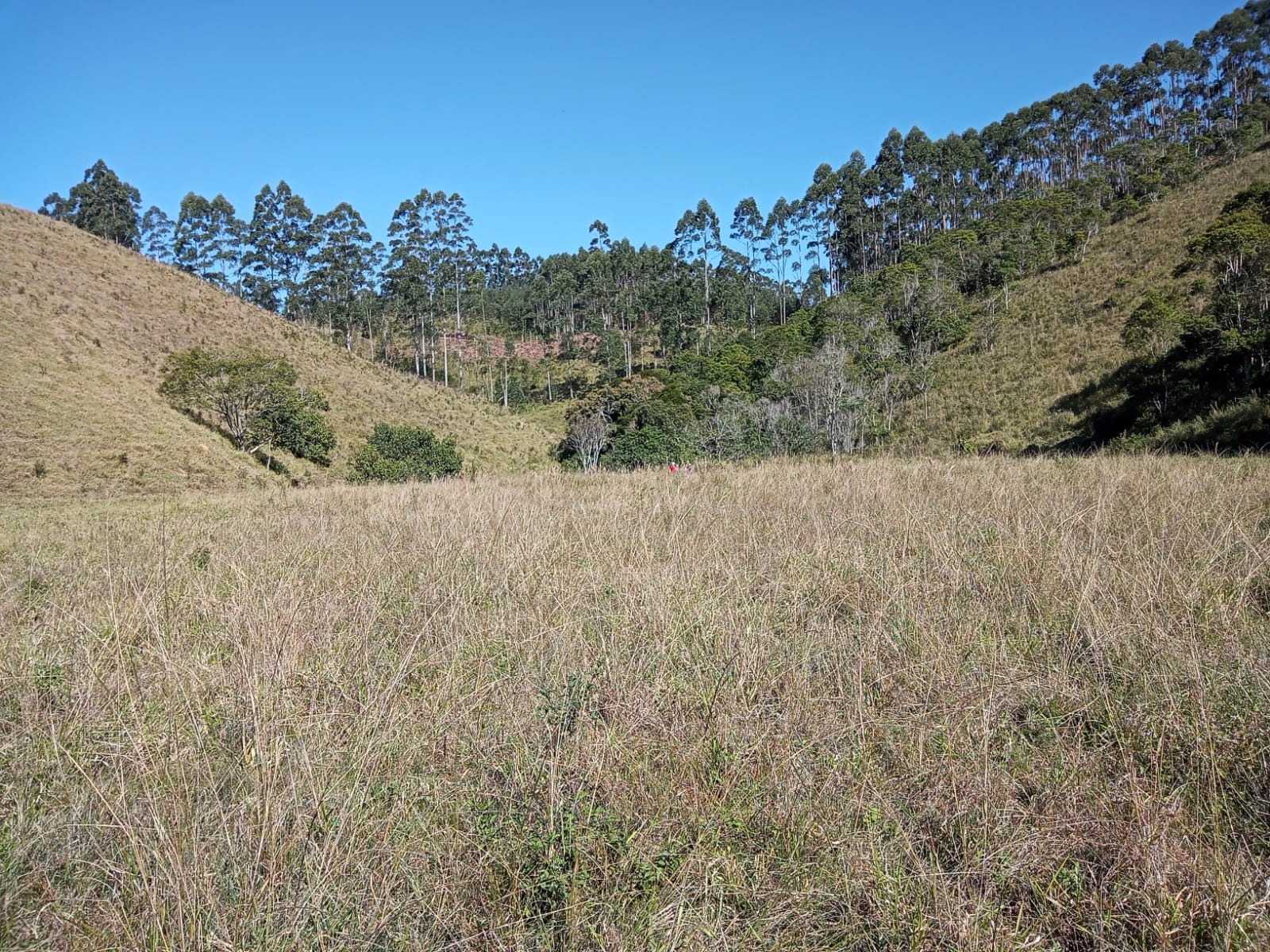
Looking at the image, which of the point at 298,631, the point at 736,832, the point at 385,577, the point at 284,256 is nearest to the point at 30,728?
the point at 298,631

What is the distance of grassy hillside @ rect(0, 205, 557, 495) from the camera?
751 inches

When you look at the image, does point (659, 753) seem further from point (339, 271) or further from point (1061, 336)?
point (339, 271)

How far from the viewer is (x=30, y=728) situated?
7.70 feet

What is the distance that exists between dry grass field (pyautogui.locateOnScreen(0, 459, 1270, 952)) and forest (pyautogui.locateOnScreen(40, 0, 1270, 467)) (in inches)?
831

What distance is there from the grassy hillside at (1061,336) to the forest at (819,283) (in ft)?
4.83

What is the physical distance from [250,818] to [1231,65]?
292 ft

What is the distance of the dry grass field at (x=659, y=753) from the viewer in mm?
1575

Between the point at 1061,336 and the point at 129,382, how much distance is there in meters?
41.3

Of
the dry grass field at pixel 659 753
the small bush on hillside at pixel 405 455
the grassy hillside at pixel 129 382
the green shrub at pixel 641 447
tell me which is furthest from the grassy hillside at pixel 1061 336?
the dry grass field at pixel 659 753

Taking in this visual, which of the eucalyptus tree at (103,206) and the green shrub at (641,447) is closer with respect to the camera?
the green shrub at (641,447)

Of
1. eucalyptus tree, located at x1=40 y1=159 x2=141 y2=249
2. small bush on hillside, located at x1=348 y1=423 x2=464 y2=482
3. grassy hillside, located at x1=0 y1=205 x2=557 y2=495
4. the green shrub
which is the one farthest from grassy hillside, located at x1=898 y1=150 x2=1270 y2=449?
eucalyptus tree, located at x1=40 y1=159 x2=141 y2=249

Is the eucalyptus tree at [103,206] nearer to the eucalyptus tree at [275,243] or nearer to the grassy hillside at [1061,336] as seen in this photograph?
the eucalyptus tree at [275,243]

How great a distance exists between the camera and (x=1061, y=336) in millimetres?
33625

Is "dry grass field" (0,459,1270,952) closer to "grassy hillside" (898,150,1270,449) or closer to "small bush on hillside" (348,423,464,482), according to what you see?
"grassy hillside" (898,150,1270,449)
